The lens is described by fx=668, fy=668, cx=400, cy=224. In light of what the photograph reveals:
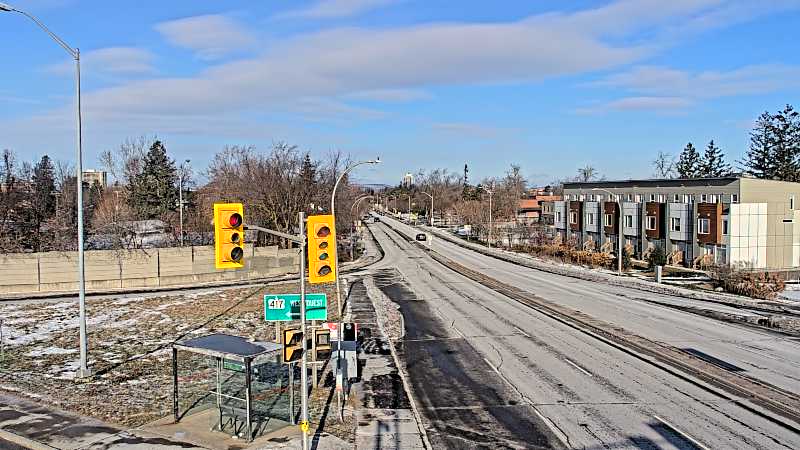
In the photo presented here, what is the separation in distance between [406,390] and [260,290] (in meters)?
25.4

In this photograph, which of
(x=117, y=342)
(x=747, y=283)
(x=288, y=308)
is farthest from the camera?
(x=747, y=283)

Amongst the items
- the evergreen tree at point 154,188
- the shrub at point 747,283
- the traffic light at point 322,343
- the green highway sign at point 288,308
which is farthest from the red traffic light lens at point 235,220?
the evergreen tree at point 154,188

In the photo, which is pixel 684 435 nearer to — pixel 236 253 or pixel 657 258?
pixel 236 253

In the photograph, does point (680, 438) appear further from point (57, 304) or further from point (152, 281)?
point (152, 281)

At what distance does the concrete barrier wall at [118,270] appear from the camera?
41.8m

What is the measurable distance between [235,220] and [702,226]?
2091 inches

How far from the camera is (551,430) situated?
50.2 ft

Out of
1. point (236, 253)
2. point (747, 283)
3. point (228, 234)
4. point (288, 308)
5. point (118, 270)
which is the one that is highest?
point (228, 234)

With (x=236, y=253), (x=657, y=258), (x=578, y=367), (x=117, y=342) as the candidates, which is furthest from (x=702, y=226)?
(x=236, y=253)

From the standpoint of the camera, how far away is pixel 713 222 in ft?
181

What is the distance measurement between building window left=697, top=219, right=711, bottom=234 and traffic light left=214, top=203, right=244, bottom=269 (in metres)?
52.2

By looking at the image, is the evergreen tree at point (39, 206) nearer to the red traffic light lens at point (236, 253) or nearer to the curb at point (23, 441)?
the curb at point (23, 441)

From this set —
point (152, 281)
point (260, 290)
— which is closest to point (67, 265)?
point (152, 281)

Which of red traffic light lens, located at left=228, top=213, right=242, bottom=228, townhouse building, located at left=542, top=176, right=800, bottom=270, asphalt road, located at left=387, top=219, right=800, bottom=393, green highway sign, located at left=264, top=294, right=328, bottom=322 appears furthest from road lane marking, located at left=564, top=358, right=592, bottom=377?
townhouse building, located at left=542, top=176, right=800, bottom=270
